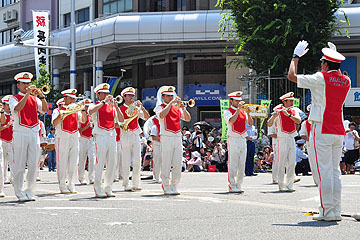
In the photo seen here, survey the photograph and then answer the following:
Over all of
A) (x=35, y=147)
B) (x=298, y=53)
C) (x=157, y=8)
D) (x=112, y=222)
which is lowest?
(x=112, y=222)

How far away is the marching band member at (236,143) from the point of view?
13.4 meters

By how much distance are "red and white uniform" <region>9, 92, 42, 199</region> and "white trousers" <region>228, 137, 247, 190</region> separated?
4153mm

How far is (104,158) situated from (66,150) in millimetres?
1870

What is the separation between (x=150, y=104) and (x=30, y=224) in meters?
33.9

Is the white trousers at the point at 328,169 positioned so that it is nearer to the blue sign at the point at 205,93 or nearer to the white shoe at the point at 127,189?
the white shoe at the point at 127,189

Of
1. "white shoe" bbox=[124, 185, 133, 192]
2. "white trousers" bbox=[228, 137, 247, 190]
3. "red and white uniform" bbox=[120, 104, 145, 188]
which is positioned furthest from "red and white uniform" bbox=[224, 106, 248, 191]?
"white shoe" bbox=[124, 185, 133, 192]

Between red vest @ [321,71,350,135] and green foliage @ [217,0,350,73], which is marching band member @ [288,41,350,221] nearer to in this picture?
red vest @ [321,71,350,135]

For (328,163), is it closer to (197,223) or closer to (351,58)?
(197,223)

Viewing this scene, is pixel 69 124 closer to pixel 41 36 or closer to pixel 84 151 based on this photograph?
pixel 84 151

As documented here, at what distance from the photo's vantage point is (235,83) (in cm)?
3806

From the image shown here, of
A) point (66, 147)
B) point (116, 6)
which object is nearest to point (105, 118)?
point (66, 147)

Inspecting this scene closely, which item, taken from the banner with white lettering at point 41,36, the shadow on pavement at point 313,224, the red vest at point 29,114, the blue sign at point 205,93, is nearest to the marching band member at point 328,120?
the shadow on pavement at point 313,224

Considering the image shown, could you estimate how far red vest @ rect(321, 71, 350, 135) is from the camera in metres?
8.38

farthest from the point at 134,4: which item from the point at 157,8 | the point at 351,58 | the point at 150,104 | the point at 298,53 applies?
the point at 298,53
